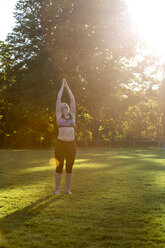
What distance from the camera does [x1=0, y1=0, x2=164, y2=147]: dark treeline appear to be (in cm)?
2881

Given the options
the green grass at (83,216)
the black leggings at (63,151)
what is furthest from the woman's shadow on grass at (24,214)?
the black leggings at (63,151)

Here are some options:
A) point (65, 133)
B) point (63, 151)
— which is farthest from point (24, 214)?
point (65, 133)

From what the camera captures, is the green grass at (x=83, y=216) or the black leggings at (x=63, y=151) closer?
the green grass at (x=83, y=216)

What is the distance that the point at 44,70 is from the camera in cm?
2780

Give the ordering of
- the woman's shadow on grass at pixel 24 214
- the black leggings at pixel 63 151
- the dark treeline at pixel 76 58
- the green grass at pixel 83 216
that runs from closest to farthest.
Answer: the green grass at pixel 83 216, the woman's shadow on grass at pixel 24 214, the black leggings at pixel 63 151, the dark treeline at pixel 76 58

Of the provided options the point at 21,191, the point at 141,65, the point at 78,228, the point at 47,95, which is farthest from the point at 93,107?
the point at 78,228

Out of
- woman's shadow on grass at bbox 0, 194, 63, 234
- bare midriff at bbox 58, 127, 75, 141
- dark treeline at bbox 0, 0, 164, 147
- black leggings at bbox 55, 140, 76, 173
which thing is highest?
dark treeline at bbox 0, 0, 164, 147

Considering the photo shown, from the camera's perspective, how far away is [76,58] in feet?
91.5

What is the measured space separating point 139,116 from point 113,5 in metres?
29.1

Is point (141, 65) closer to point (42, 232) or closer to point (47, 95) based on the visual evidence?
point (47, 95)

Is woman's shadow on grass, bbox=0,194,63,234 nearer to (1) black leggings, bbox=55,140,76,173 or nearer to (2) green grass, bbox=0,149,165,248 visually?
(2) green grass, bbox=0,149,165,248

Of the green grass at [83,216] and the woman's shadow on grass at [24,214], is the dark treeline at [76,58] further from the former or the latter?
the woman's shadow on grass at [24,214]

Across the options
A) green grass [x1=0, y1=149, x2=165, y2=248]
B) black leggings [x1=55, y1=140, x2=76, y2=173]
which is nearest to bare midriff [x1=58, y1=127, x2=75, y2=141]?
black leggings [x1=55, y1=140, x2=76, y2=173]

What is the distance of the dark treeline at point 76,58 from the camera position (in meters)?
28.8
